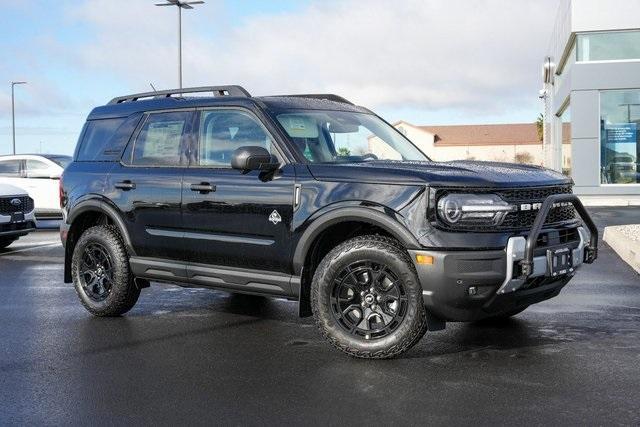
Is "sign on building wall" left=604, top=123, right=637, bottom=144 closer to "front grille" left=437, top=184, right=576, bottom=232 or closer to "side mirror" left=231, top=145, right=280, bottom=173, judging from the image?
"front grille" left=437, top=184, right=576, bottom=232

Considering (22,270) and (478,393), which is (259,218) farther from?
(22,270)

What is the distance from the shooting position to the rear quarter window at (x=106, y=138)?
7195mm

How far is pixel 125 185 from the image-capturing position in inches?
272

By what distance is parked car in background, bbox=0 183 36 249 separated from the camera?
1303 centimetres

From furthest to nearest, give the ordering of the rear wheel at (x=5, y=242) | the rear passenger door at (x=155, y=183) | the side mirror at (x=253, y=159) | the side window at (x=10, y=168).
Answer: the side window at (x=10, y=168), the rear wheel at (x=5, y=242), the rear passenger door at (x=155, y=183), the side mirror at (x=253, y=159)

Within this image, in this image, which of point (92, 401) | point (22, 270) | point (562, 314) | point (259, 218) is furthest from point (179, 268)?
point (22, 270)

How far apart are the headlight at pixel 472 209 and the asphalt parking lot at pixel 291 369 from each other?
3.22 ft

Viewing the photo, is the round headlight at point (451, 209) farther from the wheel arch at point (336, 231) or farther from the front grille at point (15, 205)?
the front grille at point (15, 205)

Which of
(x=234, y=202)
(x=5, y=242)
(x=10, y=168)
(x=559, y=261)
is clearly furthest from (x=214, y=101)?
(x=10, y=168)

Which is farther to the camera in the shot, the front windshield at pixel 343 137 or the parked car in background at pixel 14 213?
the parked car in background at pixel 14 213

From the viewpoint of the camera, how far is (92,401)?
4656 mm

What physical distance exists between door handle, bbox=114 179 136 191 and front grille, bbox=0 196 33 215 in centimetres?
688

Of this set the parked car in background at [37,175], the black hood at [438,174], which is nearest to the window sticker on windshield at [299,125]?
the black hood at [438,174]

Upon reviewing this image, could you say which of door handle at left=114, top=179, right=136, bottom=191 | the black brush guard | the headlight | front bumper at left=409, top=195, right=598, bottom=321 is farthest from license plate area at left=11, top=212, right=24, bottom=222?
the black brush guard
